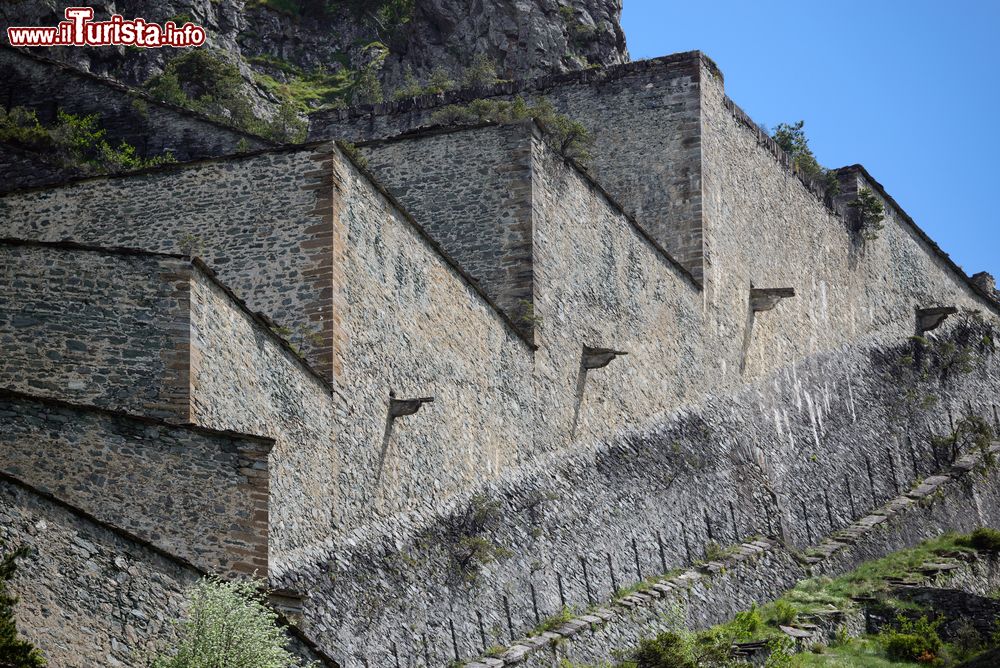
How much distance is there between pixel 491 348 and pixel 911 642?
9643mm

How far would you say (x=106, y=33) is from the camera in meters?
43.9

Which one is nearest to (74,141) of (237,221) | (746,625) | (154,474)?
(237,221)

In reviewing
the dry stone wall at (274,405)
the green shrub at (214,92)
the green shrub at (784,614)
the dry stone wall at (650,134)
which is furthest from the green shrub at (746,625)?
the green shrub at (214,92)

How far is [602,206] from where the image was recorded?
32500 millimetres

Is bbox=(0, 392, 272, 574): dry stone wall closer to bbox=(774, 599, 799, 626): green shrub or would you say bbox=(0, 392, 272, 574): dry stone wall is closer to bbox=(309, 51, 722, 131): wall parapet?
bbox=(774, 599, 799, 626): green shrub

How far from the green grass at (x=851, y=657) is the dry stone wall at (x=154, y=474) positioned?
1233 cm

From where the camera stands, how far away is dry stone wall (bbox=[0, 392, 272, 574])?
1941cm

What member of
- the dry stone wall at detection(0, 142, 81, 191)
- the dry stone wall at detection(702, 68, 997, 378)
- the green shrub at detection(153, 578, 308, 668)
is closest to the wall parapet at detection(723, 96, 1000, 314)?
the dry stone wall at detection(702, 68, 997, 378)

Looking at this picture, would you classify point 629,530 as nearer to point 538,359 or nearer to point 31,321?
point 538,359

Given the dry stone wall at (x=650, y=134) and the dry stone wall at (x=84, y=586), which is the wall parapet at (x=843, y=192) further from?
the dry stone wall at (x=84, y=586)

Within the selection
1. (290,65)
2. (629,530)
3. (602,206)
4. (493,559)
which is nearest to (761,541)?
(629,530)

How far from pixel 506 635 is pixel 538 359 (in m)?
5.13

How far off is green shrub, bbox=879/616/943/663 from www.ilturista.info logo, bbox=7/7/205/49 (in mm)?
21155

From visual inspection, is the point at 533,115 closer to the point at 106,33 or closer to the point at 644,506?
the point at 644,506
